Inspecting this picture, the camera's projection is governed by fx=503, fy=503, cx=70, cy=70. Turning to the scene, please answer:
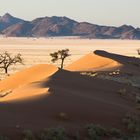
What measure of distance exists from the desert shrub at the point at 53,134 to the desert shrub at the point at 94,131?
1.13 metres

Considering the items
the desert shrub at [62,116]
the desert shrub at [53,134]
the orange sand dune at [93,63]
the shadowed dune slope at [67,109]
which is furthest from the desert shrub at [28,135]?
the orange sand dune at [93,63]

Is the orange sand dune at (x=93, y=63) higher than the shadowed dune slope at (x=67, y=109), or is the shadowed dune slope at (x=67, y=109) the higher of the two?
the shadowed dune slope at (x=67, y=109)

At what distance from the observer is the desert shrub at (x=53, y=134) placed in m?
16.4

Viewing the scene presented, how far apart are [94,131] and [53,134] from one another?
6.10 feet

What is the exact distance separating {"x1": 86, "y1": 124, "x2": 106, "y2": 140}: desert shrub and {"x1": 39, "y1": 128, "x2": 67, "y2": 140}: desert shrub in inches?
44.3

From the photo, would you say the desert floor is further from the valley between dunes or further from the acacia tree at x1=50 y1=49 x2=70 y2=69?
the acacia tree at x1=50 y1=49 x2=70 y2=69

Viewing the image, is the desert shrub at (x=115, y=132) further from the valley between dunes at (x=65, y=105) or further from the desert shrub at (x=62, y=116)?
the desert shrub at (x=62, y=116)

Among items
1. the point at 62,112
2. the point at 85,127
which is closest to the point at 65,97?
the point at 62,112

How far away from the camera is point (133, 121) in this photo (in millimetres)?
20906

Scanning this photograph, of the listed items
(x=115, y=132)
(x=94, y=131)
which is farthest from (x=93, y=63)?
(x=94, y=131)

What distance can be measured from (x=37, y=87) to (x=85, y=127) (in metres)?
8.24

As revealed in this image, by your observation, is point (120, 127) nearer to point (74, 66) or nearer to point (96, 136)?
point (96, 136)

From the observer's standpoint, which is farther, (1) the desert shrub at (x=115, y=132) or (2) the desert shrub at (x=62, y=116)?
(2) the desert shrub at (x=62, y=116)

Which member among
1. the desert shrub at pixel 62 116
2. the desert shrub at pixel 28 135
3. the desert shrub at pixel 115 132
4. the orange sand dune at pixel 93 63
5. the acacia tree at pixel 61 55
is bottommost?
the acacia tree at pixel 61 55
